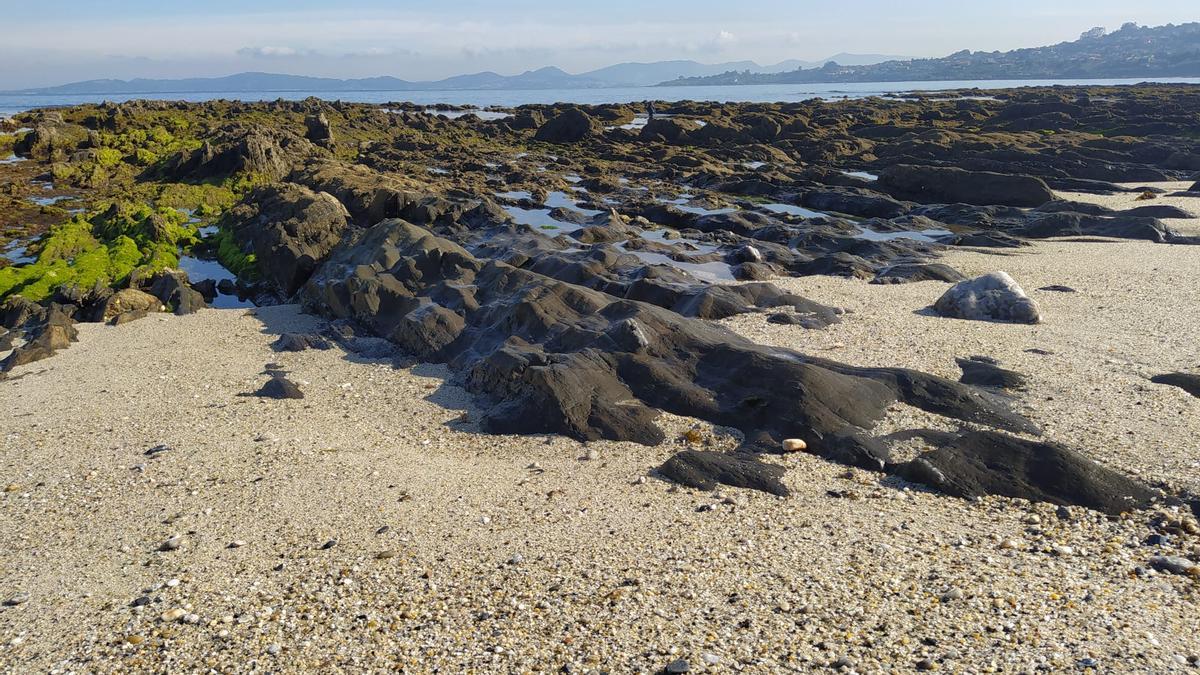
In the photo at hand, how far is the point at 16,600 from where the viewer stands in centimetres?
708

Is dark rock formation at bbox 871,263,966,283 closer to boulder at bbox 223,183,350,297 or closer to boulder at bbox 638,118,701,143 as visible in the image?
boulder at bbox 223,183,350,297

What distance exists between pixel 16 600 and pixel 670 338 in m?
8.97

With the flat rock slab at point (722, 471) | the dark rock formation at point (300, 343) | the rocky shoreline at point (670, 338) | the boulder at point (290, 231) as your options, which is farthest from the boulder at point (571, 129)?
the flat rock slab at point (722, 471)

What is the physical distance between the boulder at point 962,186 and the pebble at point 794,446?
25.2 m

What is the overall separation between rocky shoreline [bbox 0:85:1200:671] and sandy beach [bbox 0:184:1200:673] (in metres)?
0.07

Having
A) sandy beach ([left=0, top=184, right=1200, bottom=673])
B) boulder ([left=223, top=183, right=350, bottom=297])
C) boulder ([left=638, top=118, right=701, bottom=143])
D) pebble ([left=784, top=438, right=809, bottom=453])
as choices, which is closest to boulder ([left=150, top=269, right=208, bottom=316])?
boulder ([left=223, top=183, right=350, bottom=297])

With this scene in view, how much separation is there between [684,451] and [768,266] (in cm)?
1201

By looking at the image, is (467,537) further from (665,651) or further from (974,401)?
(974,401)

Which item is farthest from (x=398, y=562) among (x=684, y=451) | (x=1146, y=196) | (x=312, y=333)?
(x=1146, y=196)

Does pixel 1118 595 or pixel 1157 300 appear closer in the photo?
pixel 1118 595

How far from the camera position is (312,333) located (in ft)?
53.0

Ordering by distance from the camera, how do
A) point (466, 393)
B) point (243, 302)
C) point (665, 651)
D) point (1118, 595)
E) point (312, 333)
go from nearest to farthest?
point (665, 651)
point (1118, 595)
point (466, 393)
point (312, 333)
point (243, 302)

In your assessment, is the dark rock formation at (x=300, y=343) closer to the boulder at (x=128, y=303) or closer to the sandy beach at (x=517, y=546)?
the sandy beach at (x=517, y=546)

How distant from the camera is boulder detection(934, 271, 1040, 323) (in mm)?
15234
